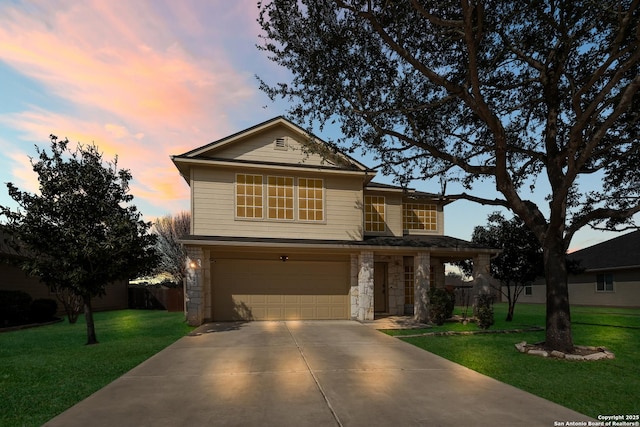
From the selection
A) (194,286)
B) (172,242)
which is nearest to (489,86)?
(194,286)

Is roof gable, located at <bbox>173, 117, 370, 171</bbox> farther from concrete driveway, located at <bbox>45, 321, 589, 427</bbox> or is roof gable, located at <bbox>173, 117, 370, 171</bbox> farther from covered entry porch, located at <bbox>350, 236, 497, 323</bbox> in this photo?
concrete driveway, located at <bbox>45, 321, 589, 427</bbox>

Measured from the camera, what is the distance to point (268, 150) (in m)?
16.2

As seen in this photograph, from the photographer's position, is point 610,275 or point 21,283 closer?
point 21,283

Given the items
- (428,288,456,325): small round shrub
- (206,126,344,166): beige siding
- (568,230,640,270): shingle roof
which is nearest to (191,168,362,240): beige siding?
(206,126,344,166): beige siding

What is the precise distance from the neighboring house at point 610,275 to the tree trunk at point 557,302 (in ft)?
68.1

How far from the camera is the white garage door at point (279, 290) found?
1596 centimetres

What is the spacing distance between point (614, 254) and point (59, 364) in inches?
1369

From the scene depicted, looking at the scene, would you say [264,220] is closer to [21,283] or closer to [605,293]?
[21,283]

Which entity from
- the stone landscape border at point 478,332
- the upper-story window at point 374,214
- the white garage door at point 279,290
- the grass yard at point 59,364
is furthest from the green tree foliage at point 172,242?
the stone landscape border at point 478,332

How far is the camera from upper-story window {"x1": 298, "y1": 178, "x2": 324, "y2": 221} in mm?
16078

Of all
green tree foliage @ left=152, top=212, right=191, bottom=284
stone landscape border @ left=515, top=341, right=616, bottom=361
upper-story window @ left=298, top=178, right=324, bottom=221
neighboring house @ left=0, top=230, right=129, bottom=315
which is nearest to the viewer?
stone landscape border @ left=515, top=341, right=616, bottom=361

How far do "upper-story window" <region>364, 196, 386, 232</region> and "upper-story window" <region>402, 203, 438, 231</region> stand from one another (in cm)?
152

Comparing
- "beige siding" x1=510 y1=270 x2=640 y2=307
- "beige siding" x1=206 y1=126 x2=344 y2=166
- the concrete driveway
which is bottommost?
"beige siding" x1=510 y1=270 x2=640 y2=307

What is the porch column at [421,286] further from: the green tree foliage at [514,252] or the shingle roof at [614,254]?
the shingle roof at [614,254]
